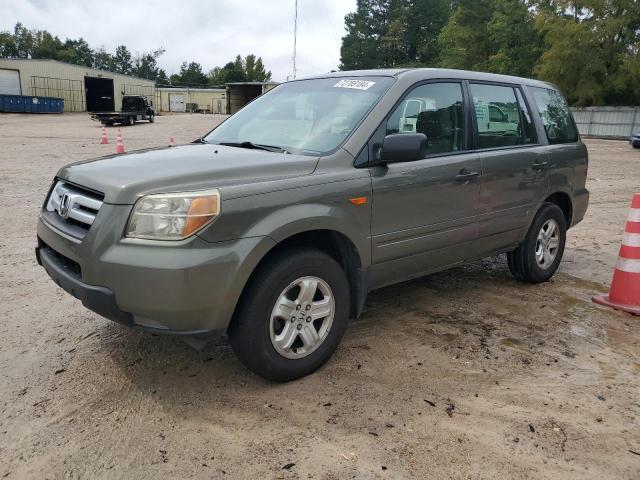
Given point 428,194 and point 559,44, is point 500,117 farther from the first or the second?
point 559,44

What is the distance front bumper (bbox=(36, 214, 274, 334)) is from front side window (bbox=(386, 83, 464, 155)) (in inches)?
56.5

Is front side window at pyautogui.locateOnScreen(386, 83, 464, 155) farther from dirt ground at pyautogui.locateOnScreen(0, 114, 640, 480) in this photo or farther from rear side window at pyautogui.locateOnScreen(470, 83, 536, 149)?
dirt ground at pyautogui.locateOnScreen(0, 114, 640, 480)

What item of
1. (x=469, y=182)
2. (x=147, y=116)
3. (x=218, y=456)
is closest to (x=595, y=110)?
(x=147, y=116)

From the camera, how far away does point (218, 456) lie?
2533mm

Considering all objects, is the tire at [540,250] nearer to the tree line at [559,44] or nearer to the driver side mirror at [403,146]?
the driver side mirror at [403,146]

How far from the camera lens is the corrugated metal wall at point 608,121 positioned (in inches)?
1437

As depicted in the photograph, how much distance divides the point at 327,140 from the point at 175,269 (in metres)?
1.38

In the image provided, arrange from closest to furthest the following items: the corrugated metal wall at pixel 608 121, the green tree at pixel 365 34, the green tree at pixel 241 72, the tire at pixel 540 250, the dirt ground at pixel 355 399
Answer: the dirt ground at pixel 355 399
the tire at pixel 540 250
the corrugated metal wall at pixel 608 121
the green tree at pixel 365 34
the green tree at pixel 241 72

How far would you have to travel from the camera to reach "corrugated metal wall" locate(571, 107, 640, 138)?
36.5 m

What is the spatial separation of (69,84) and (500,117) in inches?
2083

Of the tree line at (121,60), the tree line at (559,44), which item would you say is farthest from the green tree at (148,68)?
the tree line at (559,44)

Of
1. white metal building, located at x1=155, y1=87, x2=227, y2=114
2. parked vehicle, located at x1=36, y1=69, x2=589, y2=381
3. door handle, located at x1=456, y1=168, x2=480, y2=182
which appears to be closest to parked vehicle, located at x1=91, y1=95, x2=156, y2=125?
parked vehicle, located at x1=36, y1=69, x2=589, y2=381

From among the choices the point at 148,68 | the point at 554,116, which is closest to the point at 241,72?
the point at 148,68

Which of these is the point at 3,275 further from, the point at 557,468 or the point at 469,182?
the point at 557,468
